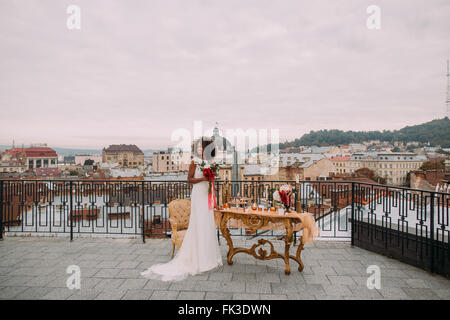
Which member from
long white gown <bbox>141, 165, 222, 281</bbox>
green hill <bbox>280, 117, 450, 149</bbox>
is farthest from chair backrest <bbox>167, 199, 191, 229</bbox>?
green hill <bbox>280, 117, 450, 149</bbox>

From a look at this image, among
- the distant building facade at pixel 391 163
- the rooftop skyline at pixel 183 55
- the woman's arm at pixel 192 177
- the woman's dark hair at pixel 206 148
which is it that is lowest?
the distant building facade at pixel 391 163

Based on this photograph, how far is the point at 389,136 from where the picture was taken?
63.2 meters

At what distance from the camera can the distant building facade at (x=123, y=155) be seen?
302 feet

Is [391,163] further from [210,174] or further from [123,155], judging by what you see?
[123,155]

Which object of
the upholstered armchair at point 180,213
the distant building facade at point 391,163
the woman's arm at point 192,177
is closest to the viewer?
the woman's arm at point 192,177

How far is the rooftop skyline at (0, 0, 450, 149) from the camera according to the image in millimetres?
7770

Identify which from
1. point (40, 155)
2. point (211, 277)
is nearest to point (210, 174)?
point (211, 277)

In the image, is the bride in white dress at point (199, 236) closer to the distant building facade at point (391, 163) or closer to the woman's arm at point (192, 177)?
the woman's arm at point (192, 177)

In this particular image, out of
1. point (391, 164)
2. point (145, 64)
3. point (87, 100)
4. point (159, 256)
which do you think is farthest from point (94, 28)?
point (391, 164)

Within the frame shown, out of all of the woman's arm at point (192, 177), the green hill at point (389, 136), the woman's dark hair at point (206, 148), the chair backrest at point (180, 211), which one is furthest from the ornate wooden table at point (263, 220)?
the green hill at point (389, 136)

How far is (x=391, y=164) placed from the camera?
57.8 metres

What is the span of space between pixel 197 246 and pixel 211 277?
50cm
